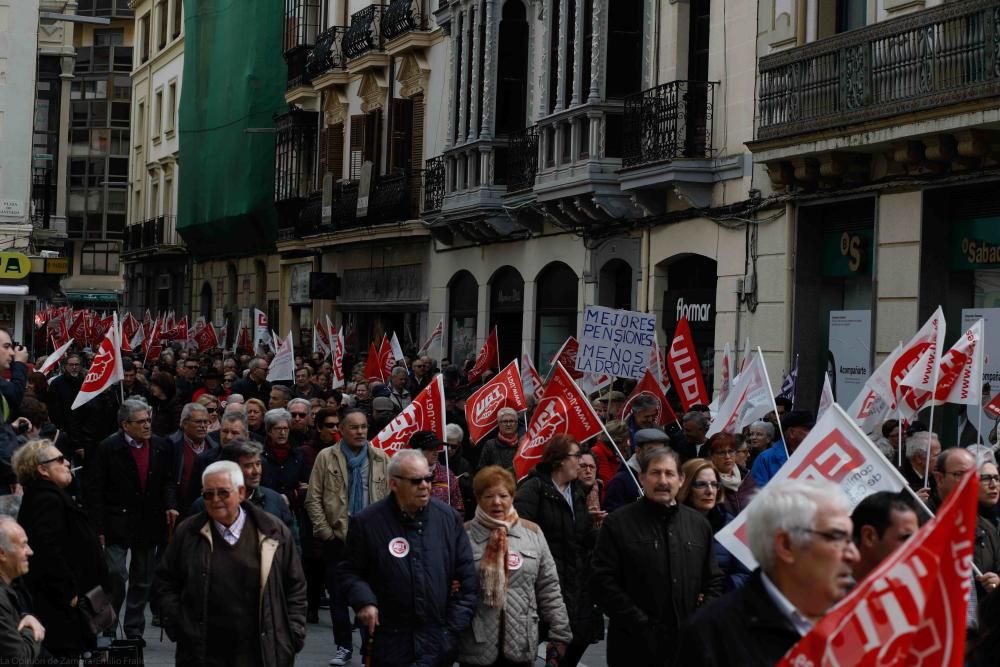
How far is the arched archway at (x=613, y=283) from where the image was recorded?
2406 cm

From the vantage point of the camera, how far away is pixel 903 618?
403 centimetres

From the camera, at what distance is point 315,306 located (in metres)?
39.3

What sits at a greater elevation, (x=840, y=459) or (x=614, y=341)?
(x=614, y=341)

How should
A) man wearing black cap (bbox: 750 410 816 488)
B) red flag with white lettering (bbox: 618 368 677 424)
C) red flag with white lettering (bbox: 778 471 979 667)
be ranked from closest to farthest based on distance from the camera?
red flag with white lettering (bbox: 778 471 979 667), man wearing black cap (bbox: 750 410 816 488), red flag with white lettering (bbox: 618 368 677 424)

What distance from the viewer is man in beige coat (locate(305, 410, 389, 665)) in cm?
1090

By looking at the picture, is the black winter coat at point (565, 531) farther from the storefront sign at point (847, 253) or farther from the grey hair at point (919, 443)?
the storefront sign at point (847, 253)

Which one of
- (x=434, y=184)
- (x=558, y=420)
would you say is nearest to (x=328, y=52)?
(x=434, y=184)

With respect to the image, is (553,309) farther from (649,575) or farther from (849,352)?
(649,575)

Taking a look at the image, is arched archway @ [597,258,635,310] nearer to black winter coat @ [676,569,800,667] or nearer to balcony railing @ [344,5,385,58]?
balcony railing @ [344,5,385,58]

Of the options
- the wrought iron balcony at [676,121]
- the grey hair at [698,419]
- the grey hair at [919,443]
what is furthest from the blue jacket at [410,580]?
the wrought iron balcony at [676,121]

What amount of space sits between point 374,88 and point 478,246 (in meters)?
6.45

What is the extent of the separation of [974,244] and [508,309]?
12.8m

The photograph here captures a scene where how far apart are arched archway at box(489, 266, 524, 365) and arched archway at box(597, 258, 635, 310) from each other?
3.47m

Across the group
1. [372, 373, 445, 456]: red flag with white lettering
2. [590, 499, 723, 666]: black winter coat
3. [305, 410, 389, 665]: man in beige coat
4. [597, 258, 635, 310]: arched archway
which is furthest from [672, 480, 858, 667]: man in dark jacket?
[597, 258, 635, 310]: arched archway
